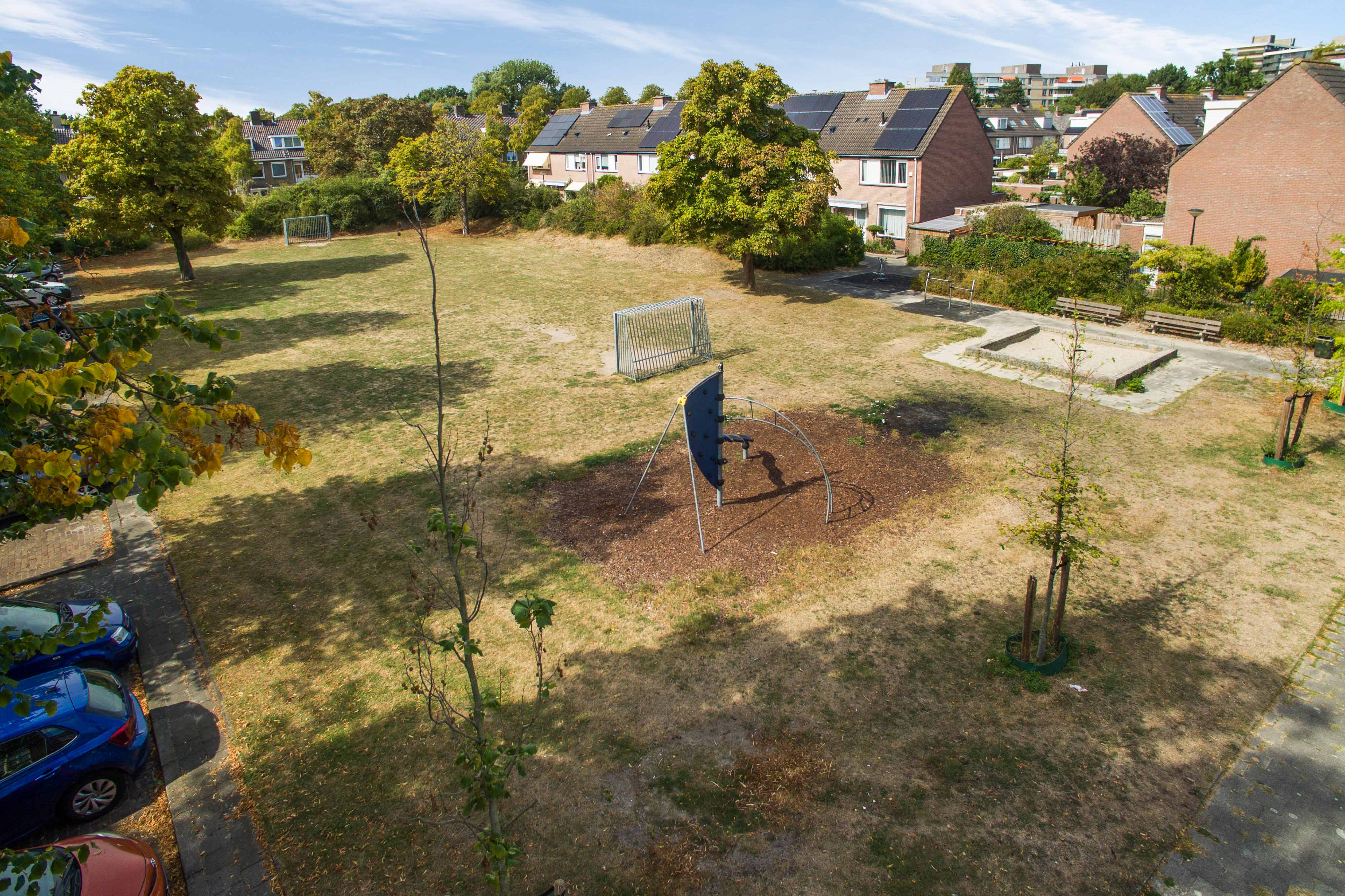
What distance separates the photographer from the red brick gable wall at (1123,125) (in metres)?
45.1

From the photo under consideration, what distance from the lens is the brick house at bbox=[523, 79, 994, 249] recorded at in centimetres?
3775

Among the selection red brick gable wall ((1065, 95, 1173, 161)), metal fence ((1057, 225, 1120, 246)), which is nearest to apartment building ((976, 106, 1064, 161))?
red brick gable wall ((1065, 95, 1173, 161))

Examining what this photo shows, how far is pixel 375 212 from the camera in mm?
47625

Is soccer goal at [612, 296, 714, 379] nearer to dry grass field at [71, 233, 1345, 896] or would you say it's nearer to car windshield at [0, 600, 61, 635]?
dry grass field at [71, 233, 1345, 896]

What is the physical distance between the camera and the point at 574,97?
9581cm

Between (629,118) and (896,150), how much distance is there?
2191 centimetres

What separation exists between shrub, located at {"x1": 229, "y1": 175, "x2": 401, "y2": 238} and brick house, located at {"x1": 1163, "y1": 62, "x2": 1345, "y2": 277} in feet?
131

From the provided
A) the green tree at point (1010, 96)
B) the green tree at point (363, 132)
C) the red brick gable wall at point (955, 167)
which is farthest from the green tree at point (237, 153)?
the green tree at point (1010, 96)

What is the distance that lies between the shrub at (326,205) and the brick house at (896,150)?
1685cm

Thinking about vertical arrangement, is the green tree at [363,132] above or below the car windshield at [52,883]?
above

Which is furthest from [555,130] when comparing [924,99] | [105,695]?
[105,695]

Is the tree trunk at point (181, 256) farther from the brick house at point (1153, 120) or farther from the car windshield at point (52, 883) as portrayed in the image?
the brick house at point (1153, 120)

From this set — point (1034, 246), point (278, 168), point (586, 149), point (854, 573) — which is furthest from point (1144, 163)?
point (278, 168)

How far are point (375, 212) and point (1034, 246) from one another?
1526 inches
